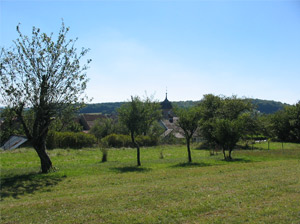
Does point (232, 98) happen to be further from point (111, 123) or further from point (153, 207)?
point (153, 207)

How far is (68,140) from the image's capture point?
3438 cm

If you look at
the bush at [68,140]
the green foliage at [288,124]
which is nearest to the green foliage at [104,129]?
the bush at [68,140]

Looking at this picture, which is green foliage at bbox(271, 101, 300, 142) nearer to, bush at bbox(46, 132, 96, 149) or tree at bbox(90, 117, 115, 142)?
tree at bbox(90, 117, 115, 142)

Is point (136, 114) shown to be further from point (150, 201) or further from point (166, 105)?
point (166, 105)

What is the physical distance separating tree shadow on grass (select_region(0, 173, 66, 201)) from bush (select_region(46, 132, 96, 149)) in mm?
18524

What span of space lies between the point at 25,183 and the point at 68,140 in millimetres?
21784

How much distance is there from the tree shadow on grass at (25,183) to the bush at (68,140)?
18.5m

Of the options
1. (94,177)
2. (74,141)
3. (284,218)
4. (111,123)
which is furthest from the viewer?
(111,123)

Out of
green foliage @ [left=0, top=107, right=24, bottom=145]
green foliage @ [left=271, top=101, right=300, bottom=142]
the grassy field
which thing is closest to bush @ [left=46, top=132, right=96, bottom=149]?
green foliage @ [left=0, top=107, right=24, bottom=145]

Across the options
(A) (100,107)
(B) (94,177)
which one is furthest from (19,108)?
(A) (100,107)

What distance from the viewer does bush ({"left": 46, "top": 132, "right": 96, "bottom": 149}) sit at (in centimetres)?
3275

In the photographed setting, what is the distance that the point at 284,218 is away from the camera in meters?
6.80

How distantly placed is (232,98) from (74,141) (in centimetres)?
2828

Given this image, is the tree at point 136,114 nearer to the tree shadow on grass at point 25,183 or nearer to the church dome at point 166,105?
the tree shadow on grass at point 25,183
